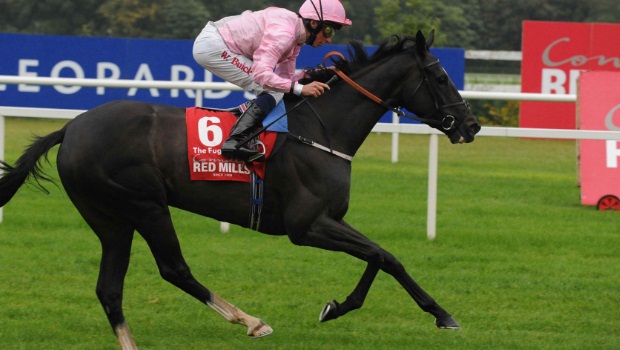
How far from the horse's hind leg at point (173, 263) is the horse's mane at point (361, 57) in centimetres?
102

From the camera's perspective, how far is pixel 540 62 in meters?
17.8

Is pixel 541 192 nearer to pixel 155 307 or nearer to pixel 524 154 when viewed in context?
pixel 524 154

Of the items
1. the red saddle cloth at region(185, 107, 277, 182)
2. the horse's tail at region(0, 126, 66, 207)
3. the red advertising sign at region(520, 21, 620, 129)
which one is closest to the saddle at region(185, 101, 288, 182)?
the red saddle cloth at region(185, 107, 277, 182)

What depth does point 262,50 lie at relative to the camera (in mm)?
5078

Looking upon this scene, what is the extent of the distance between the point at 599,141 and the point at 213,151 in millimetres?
5573

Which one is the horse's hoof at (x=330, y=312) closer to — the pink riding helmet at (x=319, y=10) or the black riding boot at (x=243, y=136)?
the black riding boot at (x=243, y=136)

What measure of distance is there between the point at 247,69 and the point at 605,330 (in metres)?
2.30

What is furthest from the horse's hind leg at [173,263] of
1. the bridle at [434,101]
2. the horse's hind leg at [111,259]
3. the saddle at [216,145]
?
the bridle at [434,101]

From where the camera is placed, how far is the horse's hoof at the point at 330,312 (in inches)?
206

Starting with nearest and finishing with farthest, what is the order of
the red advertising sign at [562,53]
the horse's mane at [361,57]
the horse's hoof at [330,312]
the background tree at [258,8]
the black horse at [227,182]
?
the black horse at [227,182]
the horse's hoof at [330,312]
the horse's mane at [361,57]
the red advertising sign at [562,53]
the background tree at [258,8]

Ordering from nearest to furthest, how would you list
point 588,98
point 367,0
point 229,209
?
point 229,209, point 588,98, point 367,0

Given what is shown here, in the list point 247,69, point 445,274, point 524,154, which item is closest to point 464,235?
point 445,274

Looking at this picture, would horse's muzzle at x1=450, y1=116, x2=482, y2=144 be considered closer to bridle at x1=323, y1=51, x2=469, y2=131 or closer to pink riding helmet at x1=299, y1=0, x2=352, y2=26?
bridle at x1=323, y1=51, x2=469, y2=131

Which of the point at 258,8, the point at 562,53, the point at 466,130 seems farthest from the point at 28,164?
the point at 258,8
